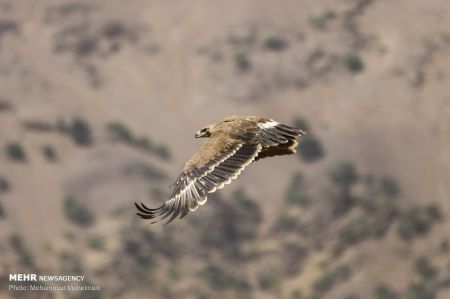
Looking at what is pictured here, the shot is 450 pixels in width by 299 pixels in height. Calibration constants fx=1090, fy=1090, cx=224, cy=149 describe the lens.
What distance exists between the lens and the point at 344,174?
83875mm

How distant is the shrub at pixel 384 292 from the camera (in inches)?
2906

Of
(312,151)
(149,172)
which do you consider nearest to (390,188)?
(312,151)

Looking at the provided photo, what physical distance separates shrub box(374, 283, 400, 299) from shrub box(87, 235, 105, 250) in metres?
19.5

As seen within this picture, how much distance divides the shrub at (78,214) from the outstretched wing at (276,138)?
60540mm

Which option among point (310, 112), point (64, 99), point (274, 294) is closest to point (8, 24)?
point (64, 99)

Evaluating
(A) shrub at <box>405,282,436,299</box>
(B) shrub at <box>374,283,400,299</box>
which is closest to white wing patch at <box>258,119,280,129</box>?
(B) shrub at <box>374,283,400,299</box>

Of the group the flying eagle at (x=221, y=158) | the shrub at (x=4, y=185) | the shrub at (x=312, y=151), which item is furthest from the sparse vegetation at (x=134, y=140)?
the flying eagle at (x=221, y=158)

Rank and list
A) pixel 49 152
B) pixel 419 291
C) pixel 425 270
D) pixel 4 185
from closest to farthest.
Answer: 1. pixel 419 291
2. pixel 425 270
3. pixel 4 185
4. pixel 49 152

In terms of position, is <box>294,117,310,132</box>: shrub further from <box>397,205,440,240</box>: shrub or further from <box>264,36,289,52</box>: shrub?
<box>397,205,440,240</box>: shrub

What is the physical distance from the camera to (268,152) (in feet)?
69.7

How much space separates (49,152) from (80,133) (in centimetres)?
382

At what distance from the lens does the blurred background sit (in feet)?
253

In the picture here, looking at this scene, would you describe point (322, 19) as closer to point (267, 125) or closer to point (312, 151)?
point (312, 151)

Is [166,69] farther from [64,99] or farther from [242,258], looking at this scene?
[242,258]
